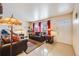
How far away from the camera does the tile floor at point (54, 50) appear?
201 centimetres

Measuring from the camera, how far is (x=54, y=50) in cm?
202

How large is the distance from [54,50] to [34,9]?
Result: 0.86 meters

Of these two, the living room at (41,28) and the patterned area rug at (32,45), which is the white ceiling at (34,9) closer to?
the living room at (41,28)

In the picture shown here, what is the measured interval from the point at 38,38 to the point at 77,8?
0.93 meters

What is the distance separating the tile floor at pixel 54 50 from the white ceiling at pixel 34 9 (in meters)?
0.58

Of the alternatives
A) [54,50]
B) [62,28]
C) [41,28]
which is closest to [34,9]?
[41,28]

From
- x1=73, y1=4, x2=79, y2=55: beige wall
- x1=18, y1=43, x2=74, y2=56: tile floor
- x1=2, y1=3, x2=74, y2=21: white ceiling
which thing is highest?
x1=2, y1=3, x2=74, y2=21: white ceiling

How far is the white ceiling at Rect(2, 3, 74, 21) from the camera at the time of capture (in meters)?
1.98

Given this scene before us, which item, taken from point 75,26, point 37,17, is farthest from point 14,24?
point 75,26

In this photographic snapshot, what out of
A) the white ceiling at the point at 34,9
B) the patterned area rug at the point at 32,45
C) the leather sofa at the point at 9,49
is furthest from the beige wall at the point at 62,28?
the leather sofa at the point at 9,49

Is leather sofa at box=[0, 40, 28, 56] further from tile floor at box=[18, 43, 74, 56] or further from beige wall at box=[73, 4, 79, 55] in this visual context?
beige wall at box=[73, 4, 79, 55]

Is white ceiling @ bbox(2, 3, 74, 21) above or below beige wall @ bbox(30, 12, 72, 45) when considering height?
above

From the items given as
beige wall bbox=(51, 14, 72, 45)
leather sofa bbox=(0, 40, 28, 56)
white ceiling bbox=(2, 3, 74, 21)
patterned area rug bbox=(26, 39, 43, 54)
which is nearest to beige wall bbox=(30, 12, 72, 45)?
beige wall bbox=(51, 14, 72, 45)

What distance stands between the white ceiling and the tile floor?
1.92 feet
